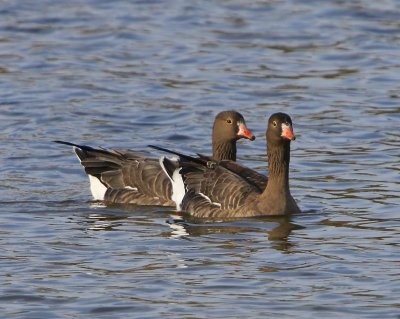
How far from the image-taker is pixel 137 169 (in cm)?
1719

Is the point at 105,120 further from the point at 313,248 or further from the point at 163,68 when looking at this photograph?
the point at 313,248

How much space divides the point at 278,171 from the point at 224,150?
1.47 m

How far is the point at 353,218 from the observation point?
15352 mm

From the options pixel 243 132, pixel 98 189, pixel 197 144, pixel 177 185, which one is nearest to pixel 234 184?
pixel 177 185

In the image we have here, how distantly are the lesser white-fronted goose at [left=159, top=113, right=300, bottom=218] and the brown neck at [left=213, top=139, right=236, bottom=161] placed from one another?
2.29 ft

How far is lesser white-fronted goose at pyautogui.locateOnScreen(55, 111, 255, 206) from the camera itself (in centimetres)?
1675

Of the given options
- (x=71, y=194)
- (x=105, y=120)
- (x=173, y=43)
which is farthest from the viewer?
(x=173, y=43)

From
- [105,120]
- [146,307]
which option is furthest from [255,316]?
[105,120]

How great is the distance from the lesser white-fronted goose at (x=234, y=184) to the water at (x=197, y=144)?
0.23m

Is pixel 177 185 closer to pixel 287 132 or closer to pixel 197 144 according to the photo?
pixel 287 132

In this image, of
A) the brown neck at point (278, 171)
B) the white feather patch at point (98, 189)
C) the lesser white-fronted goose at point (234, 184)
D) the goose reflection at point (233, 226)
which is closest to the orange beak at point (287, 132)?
the lesser white-fronted goose at point (234, 184)

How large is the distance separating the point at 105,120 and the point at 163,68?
3698 millimetres

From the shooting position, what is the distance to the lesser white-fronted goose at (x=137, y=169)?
659 inches

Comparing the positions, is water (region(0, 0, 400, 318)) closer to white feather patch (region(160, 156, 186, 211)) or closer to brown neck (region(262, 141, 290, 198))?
white feather patch (region(160, 156, 186, 211))
